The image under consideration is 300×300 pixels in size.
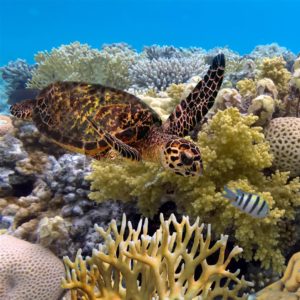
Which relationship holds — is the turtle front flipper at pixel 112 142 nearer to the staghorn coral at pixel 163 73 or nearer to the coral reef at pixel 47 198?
the coral reef at pixel 47 198

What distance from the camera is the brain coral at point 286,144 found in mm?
2941

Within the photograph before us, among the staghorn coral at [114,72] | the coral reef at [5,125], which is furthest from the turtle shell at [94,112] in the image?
the staghorn coral at [114,72]

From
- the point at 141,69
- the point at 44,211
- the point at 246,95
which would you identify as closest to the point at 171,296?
the point at 44,211

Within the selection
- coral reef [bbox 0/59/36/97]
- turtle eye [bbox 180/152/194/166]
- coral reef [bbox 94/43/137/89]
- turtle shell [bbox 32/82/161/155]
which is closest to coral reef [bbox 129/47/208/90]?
coral reef [bbox 94/43/137/89]

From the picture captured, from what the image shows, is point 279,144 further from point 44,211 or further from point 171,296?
point 44,211

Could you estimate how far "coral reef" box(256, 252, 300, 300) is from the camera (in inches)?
76.7

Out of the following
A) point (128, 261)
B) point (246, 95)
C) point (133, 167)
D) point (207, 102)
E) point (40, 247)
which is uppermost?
point (246, 95)

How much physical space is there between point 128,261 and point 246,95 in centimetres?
252

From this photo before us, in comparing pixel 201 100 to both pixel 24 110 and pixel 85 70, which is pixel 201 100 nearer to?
pixel 24 110

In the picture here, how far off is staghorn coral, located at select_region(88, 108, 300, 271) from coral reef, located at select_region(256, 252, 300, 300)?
58 cm

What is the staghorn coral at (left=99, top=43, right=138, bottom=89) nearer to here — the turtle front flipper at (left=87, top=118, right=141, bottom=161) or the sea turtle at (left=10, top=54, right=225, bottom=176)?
the sea turtle at (left=10, top=54, right=225, bottom=176)

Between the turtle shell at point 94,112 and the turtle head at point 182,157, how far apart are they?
0.56 metres

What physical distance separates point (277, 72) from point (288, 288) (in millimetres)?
2583

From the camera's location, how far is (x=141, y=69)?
290 inches
